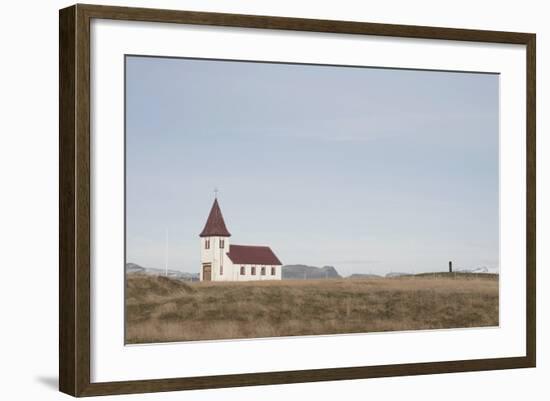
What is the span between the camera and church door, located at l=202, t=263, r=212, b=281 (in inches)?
231

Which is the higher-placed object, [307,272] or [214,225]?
[214,225]

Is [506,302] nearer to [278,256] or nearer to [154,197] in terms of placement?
[278,256]

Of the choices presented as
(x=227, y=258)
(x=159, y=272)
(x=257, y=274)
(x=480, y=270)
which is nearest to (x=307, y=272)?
(x=257, y=274)

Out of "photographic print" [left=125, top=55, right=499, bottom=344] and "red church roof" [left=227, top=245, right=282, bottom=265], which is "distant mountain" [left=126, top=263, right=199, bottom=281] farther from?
"red church roof" [left=227, top=245, right=282, bottom=265]

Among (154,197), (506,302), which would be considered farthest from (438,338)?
(154,197)

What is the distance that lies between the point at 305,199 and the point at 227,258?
1.75 feet

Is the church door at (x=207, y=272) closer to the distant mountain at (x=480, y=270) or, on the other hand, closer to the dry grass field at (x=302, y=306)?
the dry grass field at (x=302, y=306)

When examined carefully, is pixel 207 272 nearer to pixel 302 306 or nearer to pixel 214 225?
pixel 214 225

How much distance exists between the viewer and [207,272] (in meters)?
5.88

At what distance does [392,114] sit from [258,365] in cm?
149

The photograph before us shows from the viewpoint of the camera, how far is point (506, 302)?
21.5ft

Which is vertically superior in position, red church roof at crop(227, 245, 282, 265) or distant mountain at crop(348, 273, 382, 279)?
red church roof at crop(227, 245, 282, 265)

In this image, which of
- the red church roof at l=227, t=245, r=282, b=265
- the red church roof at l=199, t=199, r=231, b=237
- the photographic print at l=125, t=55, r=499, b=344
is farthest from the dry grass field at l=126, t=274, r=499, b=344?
the red church roof at l=199, t=199, r=231, b=237

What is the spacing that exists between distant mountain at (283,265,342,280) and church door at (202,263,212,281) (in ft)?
1.26
